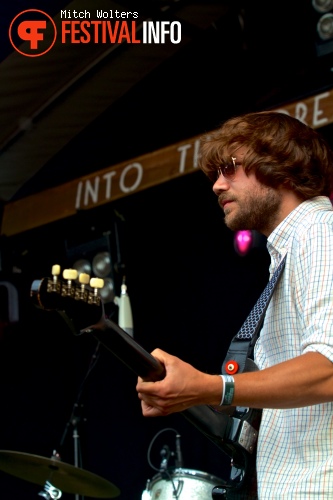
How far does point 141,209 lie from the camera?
5371 mm

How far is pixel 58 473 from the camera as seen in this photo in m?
4.39

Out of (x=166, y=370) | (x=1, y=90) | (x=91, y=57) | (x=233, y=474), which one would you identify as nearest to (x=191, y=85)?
(x=91, y=57)

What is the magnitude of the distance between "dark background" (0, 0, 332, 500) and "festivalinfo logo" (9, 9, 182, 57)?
0.26ft

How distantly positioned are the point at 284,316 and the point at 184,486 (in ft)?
Answer: 7.06

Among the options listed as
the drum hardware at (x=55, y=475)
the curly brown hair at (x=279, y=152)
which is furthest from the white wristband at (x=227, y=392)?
the drum hardware at (x=55, y=475)

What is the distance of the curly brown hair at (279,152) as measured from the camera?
212cm

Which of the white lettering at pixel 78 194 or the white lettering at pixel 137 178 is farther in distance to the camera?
the white lettering at pixel 78 194

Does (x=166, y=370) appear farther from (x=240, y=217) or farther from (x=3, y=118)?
(x=3, y=118)

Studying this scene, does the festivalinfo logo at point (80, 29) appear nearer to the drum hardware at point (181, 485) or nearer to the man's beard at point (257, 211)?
the drum hardware at point (181, 485)

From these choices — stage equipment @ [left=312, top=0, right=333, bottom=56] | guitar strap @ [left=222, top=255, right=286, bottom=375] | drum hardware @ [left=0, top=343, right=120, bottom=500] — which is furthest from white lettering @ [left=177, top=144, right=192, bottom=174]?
guitar strap @ [left=222, top=255, right=286, bottom=375]

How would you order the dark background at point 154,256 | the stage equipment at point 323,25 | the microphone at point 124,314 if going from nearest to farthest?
the stage equipment at point 323,25, the microphone at point 124,314, the dark background at point 154,256

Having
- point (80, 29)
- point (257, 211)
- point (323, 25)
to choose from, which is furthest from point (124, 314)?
point (257, 211)

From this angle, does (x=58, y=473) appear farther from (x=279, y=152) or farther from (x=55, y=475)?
(x=279, y=152)

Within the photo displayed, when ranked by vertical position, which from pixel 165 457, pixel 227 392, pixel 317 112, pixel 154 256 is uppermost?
pixel 317 112
